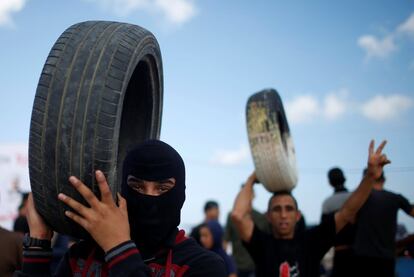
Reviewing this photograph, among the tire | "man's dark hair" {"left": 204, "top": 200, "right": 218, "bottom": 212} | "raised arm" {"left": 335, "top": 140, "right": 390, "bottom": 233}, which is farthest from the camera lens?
"man's dark hair" {"left": 204, "top": 200, "right": 218, "bottom": 212}

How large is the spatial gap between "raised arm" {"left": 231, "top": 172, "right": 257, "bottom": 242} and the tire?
0.54 ft

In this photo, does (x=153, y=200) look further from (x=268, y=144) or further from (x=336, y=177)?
(x=336, y=177)

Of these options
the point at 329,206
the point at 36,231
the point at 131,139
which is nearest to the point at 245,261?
the point at 329,206

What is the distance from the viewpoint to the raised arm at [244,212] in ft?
12.8

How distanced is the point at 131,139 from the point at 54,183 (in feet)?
2.83

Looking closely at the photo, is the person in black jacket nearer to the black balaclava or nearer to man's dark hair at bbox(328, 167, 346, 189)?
the black balaclava

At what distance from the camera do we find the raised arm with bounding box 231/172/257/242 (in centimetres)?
390

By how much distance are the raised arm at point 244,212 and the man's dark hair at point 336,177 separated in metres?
1.64

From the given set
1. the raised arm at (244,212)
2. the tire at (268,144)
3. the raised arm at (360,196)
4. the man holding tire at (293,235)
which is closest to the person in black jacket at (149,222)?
the man holding tire at (293,235)

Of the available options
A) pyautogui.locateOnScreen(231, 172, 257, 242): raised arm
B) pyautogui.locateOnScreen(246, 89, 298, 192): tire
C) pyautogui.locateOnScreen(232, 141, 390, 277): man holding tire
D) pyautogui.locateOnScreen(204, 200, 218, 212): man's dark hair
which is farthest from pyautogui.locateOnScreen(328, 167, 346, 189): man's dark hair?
pyautogui.locateOnScreen(204, 200, 218, 212): man's dark hair

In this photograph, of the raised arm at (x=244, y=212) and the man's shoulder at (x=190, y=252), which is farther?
the raised arm at (x=244, y=212)

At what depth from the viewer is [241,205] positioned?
4.10 m

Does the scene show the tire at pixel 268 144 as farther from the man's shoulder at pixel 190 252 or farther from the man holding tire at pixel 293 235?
the man's shoulder at pixel 190 252

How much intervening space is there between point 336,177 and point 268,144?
180cm
